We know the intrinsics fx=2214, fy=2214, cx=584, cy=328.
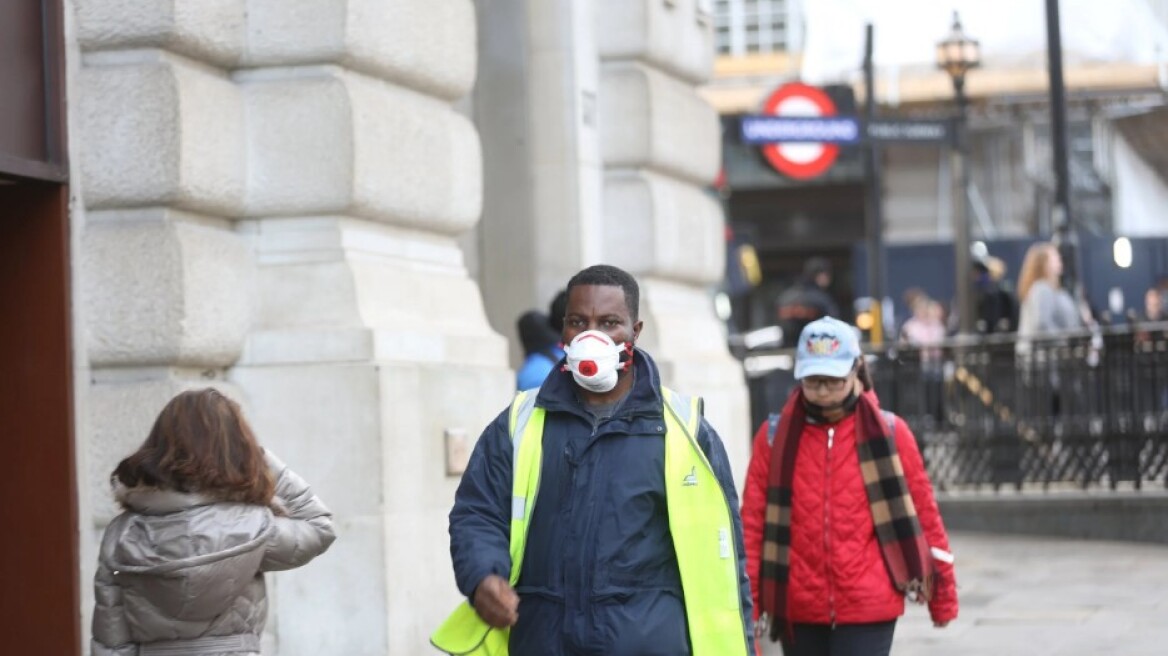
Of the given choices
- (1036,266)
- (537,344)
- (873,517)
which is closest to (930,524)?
(873,517)

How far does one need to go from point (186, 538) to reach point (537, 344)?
4.45 meters

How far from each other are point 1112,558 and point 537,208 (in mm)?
5947

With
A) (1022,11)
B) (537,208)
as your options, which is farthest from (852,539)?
(1022,11)

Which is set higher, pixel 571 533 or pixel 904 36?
pixel 904 36

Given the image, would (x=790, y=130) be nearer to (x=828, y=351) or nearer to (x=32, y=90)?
(x=32, y=90)

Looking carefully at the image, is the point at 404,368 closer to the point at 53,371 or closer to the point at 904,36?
the point at 53,371

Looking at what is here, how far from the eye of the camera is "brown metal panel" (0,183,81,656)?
293 inches

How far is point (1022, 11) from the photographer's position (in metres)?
35.0

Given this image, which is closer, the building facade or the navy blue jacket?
the navy blue jacket

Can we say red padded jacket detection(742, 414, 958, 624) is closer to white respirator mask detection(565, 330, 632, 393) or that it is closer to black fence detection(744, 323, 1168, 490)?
white respirator mask detection(565, 330, 632, 393)

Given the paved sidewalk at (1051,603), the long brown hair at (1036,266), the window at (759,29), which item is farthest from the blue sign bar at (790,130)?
the window at (759,29)

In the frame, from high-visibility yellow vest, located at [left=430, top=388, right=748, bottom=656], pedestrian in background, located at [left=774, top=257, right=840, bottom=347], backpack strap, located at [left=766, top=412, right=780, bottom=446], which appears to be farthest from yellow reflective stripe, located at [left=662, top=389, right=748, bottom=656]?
pedestrian in background, located at [left=774, top=257, right=840, bottom=347]

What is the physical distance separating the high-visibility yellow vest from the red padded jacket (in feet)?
5.38

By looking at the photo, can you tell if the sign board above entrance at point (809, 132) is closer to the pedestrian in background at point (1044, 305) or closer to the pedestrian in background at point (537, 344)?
the pedestrian in background at point (1044, 305)
